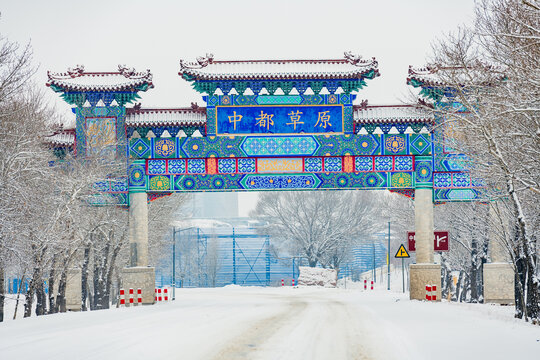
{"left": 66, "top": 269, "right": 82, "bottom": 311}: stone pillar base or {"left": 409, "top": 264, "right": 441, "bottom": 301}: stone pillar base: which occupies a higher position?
{"left": 409, "top": 264, "right": 441, "bottom": 301}: stone pillar base

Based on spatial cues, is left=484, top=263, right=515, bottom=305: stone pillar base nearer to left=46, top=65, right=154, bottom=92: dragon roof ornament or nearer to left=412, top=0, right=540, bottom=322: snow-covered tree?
left=412, top=0, right=540, bottom=322: snow-covered tree

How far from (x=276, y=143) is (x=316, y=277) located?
2426cm

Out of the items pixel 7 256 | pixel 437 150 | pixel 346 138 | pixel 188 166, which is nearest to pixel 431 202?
pixel 437 150

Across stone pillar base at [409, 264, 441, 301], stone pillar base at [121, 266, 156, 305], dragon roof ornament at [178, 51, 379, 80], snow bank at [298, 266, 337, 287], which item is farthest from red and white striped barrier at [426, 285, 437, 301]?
snow bank at [298, 266, 337, 287]

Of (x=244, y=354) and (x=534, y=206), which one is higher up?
(x=534, y=206)

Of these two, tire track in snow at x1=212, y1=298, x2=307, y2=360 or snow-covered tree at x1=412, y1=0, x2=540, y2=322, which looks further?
snow-covered tree at x1=412, y1=0, x2=540, y2=322

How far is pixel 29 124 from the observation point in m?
23.1

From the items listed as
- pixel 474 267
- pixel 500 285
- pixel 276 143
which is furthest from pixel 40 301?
pixel 474 267

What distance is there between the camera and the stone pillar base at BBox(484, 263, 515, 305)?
2734 cm

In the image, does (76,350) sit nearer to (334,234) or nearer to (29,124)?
(29,124)

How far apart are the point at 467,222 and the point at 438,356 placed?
22431 mm

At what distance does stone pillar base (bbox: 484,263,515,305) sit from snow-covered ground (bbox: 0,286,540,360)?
28.8ft

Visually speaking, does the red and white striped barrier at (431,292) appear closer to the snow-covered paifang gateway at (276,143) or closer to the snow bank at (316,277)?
the snow-covered paifang gateway at (276,143)

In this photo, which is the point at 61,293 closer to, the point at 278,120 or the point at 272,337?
the point at 278,120
